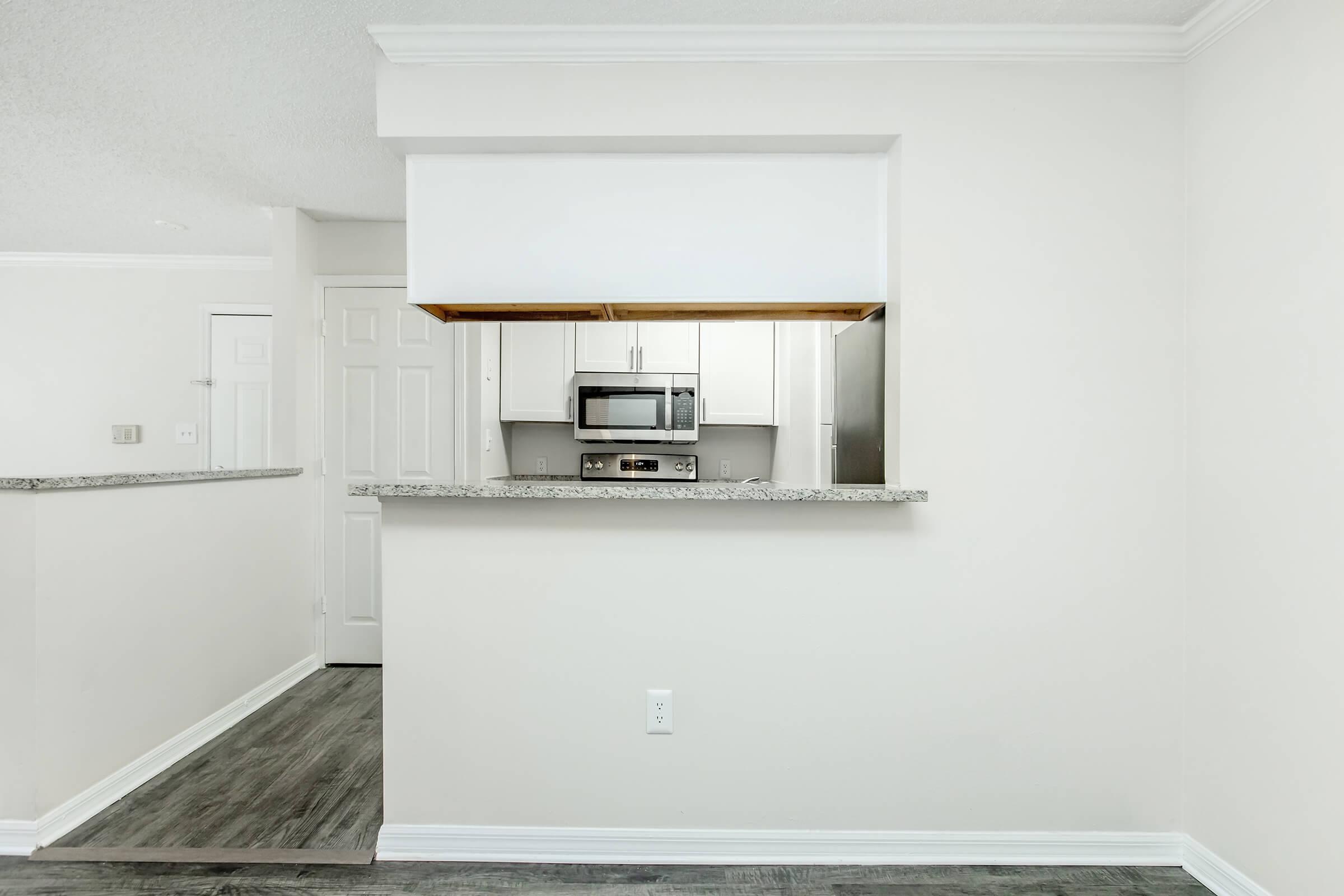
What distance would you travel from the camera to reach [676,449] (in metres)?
4.08

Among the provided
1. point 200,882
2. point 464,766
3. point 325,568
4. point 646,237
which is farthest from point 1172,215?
point 325,568

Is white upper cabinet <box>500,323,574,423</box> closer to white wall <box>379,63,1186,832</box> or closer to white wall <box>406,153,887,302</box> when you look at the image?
white wall <box>406,153,887,302</box>

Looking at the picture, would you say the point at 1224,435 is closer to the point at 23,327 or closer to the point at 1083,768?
the point at 1083,768

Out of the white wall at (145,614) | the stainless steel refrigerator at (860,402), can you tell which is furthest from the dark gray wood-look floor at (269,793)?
the stainless steel refrigerator at (860,402)

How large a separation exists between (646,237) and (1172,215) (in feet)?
4.79

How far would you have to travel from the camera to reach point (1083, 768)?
1860 mm

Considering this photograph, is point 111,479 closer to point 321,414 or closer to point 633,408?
point 321,414

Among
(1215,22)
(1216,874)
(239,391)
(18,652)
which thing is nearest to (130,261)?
(239,391)

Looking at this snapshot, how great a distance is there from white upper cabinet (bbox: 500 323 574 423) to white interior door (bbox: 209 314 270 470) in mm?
1599

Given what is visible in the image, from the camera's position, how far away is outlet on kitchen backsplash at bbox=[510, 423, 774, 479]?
410cm

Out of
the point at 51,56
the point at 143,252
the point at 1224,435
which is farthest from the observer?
the point at 143,252

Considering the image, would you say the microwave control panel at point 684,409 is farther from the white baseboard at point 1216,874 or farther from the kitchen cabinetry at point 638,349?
the white baseboard at point 1216,874

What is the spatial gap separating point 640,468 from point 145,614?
2354 millimetres

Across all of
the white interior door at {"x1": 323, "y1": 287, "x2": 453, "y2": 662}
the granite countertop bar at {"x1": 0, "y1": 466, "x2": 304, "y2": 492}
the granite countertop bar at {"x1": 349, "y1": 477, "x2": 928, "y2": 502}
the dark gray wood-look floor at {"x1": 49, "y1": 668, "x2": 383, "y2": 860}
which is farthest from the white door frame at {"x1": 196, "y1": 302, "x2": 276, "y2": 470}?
the granite countertop bar at {"x1": 349, "y1": 477, "x2": 928, "y2": 502}
